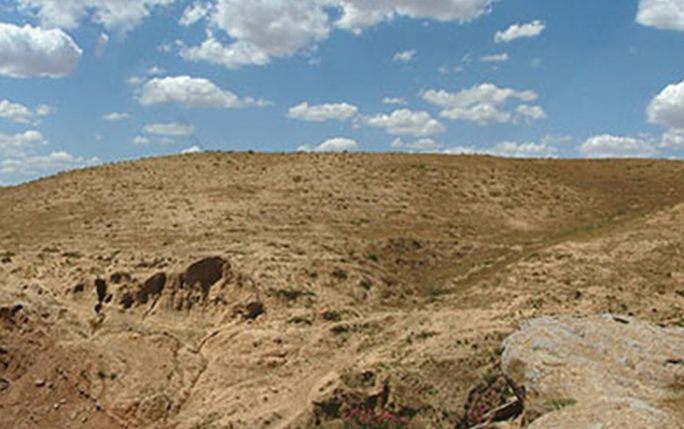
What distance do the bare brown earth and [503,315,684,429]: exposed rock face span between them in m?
2.60

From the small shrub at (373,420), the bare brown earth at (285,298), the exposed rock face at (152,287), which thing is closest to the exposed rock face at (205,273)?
the bare brown earth at (285,298)

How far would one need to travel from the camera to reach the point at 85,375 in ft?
55.4

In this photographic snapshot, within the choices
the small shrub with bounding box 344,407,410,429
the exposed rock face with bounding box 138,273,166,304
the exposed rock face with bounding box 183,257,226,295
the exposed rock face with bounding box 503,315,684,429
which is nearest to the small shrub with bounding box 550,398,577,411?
the exposed rock face with bounding box 503,315,684,429

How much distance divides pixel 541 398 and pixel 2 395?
566 inches

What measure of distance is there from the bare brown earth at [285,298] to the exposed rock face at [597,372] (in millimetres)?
2600

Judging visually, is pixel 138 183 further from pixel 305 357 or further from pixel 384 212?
pixel 305 357

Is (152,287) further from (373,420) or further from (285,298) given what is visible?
(373,420)

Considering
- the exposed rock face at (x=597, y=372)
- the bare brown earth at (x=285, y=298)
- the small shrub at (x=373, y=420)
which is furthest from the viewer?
the bare brown earth at (x=285, y=298)

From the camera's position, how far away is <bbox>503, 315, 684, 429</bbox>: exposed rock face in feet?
27.8

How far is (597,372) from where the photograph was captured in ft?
33.2

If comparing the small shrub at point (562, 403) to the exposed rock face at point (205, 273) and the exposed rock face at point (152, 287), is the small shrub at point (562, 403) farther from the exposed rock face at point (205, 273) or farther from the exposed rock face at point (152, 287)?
the exposed rock face at point (152, 287)

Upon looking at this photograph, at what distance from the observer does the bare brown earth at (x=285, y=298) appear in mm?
14867

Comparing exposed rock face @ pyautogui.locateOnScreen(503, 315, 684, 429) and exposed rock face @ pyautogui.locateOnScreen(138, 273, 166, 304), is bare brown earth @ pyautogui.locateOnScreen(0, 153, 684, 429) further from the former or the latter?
exposed rock face @ pyautogui.locateOnScreen(503, 315, 684, 429)

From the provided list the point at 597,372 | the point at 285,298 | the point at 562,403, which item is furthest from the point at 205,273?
the point at 562,403
